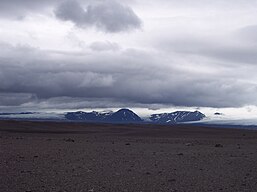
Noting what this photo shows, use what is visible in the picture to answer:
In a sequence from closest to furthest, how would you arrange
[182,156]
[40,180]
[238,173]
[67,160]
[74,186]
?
[74,186]
[40,180]
[238,173]
[67,160]
[182,156]

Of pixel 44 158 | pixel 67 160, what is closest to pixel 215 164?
pixel 67 160

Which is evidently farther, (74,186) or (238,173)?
(238,173)

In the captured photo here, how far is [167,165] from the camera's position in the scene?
23.6m

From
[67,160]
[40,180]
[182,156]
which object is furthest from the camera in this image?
[182,156]

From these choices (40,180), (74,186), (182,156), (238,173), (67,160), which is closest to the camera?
(74,186)

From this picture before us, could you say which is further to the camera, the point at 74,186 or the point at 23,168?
the point at 23,168

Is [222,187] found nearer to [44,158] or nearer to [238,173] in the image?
[238,173]

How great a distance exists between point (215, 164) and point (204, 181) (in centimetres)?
640

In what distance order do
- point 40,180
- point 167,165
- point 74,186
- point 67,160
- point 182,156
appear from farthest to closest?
point 182,156 → point 67,160 → point 167,165 → point 40,180 → point 74,186

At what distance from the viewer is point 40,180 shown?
17922 mm

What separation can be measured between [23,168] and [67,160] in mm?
4137

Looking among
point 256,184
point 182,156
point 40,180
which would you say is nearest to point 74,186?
point 40,180

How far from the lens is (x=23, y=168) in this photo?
21.5 meters

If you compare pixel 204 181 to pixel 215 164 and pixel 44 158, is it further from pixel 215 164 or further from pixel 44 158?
pixel 44 158
